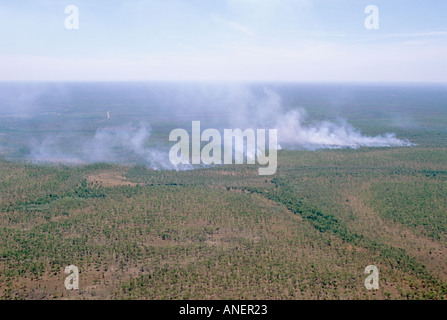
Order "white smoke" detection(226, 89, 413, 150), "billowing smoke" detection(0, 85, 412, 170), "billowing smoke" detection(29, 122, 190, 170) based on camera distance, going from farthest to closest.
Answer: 1. "white smoke" detection(226, 89, 413, 150)
2. "billowing smoke" detection(0, 85, 412, 170)
3. "billowing smoke" detection(29, 122, 190, 170)

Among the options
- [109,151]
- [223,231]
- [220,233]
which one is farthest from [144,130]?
[220,233]

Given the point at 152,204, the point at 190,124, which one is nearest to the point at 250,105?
the point at 190,124

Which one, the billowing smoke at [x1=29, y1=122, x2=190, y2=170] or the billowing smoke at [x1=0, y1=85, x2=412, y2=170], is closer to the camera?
the billowing smoke at [x1=29, y1=122, x2=190, y2=170]

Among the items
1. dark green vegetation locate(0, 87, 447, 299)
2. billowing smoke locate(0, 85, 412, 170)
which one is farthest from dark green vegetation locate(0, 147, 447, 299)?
billowing smoke locate(0, 85, 412, 170)

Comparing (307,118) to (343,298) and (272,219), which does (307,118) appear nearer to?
(272,219)

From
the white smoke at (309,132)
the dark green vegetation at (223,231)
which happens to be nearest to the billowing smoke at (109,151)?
the dark green vegetation at (223,231)

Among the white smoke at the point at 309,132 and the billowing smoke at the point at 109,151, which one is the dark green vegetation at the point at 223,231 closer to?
the billowing smoke at the point at 109,151

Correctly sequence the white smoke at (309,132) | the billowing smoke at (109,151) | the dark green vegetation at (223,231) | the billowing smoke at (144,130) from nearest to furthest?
the dark green vegetation at (223,231) → the billowing smoke at (109,151) → the billowing smoke at (144,130) → the white smoke at (309,132)

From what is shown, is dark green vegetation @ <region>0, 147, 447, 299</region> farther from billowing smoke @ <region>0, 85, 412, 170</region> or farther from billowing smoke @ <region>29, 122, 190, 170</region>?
billowing smoke @ <region>0, 85, 412, 170</region>

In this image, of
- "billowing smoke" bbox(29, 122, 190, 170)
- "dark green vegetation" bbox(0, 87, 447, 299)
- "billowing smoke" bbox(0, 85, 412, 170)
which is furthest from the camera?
"billowing smoke" bbox(0, 85, 412, 170)
